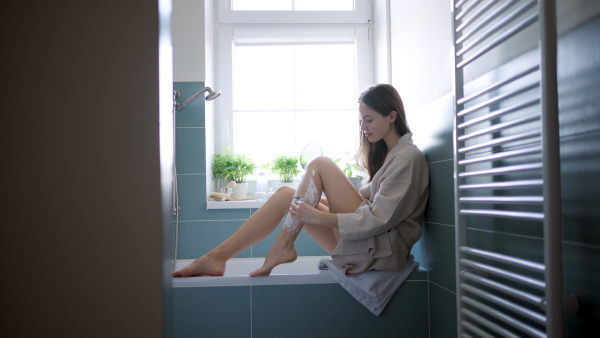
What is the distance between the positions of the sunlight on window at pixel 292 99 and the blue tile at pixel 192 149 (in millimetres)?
432

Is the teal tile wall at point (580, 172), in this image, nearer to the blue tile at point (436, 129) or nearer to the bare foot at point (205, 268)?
the blue tile at point (436, 129)

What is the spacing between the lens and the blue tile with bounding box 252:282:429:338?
1.79m

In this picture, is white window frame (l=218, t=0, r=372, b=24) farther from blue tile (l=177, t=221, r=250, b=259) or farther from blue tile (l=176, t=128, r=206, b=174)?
blue tile (l=177, t=221, r=250, b=259)

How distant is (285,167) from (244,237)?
99cm

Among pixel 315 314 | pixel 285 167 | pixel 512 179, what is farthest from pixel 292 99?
pixel 512 179

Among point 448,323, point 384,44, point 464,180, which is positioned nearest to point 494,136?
point 464,180

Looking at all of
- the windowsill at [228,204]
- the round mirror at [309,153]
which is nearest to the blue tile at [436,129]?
the round mirror at [309,153]

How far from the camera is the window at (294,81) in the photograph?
3100mm

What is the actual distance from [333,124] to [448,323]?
5.74ft

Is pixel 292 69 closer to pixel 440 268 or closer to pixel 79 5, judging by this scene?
pixel 440 268

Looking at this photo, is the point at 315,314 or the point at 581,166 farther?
the point at 315,314

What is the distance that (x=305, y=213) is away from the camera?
1.87 m

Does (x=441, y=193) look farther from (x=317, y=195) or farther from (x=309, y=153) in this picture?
(x=309, y=153)

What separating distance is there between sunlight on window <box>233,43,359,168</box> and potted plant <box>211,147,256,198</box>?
0.19 m
